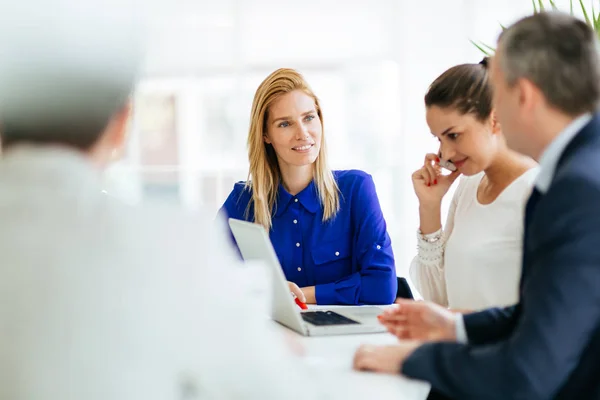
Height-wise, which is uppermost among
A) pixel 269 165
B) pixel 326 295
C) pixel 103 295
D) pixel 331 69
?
pixel 331 69

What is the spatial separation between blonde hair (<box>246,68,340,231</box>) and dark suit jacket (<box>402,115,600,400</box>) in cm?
162

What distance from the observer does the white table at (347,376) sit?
1439 mm

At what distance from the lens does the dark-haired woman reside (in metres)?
2.17

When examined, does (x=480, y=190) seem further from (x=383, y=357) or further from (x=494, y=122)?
(x=383, y=357)

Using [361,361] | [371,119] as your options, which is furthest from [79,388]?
[371,119]

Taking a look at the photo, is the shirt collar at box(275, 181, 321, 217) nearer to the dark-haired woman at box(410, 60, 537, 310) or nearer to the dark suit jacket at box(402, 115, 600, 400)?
the dark-haired woman at box(410, 60, 537, 310)

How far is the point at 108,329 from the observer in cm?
89

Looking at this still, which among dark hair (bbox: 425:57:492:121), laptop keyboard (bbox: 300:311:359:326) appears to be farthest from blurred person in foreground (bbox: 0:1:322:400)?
dark hair (bbox: 425:57:492:121)

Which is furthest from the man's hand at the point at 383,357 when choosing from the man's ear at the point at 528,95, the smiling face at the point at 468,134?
the smiling face at the point at 468,134

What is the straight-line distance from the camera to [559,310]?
1.21m

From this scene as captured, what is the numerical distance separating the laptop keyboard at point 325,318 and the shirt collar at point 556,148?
82cm

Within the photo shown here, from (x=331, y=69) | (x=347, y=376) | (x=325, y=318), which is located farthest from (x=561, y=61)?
(x=331, y=69)

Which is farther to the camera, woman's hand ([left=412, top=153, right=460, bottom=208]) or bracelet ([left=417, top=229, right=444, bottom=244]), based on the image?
woman's hand ([left=412, top=153, right=460, bottom=208])

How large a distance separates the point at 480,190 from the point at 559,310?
1.24 metres
